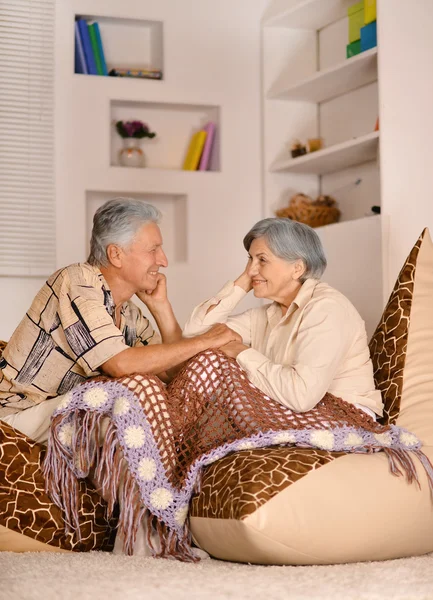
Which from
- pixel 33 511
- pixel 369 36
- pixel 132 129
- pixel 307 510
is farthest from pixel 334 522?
pixel 132 129

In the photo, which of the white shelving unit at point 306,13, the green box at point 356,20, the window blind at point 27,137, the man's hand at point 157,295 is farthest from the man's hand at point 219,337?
Answer: the white shelving unit at point 306,13

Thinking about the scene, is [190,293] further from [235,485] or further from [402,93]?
[235,485]

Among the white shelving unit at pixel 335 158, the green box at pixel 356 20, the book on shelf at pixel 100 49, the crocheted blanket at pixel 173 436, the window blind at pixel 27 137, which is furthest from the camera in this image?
the book on shelf at pixel 100 49

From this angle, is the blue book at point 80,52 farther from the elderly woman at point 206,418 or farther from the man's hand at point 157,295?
the elderly woman at point 206,418

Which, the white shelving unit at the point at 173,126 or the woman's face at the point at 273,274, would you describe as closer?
the woman's face at the point at 273,274

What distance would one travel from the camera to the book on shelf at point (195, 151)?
4.88 metres

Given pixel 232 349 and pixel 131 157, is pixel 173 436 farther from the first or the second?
pixel 131 157

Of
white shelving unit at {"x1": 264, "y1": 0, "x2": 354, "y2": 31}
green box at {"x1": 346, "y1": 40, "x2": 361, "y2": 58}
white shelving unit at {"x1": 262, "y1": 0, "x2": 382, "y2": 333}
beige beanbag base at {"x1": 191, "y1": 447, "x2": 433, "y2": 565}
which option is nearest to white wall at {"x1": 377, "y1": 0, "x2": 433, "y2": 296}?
white shelving unit at {"x1": 262, "y1": 0, "x2": 382, "y2": 333}

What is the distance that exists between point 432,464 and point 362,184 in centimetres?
247

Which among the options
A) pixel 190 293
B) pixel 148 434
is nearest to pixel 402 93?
pixel 190 293

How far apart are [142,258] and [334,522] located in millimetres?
1116

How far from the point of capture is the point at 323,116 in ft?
16.2

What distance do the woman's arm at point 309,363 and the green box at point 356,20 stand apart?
2.22 m

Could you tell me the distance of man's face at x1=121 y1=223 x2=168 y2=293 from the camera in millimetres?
2795
